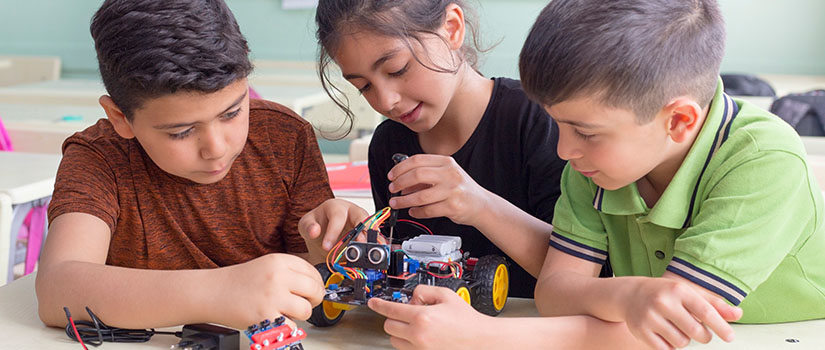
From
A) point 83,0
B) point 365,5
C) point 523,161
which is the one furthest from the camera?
point 83,0

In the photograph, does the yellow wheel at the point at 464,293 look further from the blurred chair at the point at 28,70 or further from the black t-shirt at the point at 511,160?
the blurred chair at the point at 28,70

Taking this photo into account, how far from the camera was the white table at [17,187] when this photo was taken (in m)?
1.56

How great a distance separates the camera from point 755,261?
32.6 inches

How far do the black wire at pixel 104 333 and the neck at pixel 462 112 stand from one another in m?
0.65

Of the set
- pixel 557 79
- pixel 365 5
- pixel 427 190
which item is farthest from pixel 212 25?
pixel 557 79

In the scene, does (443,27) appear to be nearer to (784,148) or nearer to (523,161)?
(523,161)

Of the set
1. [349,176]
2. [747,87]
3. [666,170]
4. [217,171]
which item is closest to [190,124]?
[217,171]

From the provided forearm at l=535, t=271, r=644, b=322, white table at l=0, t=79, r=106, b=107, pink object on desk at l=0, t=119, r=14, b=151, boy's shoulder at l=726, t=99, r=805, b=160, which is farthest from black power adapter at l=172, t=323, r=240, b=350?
white table at l=0, t=79, r=106, b=107

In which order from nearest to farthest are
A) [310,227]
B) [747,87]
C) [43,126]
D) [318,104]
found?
[310,227], [43,126], [747,87], [318,104]

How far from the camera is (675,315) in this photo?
75 cm

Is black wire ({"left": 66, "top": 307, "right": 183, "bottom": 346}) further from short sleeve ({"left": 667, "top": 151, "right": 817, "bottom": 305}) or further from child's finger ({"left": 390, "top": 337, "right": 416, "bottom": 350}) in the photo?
short sleeve ({"left": 667, "top": 151, "right": 817, "bottom": 305})

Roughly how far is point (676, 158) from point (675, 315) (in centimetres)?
25

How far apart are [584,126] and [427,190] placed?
0.24m

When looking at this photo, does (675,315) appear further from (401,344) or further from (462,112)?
(462,112)
